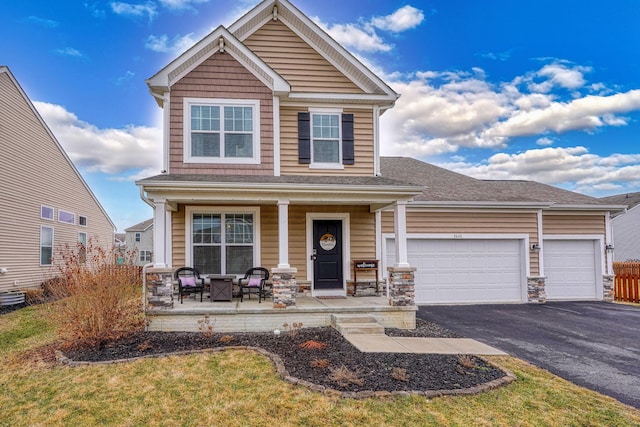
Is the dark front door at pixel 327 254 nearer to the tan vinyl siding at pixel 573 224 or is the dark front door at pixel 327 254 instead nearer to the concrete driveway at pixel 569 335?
the concrete driveway at pixel 569 335

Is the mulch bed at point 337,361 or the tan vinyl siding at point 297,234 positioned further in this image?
the tan vinyl siding at point 297,234

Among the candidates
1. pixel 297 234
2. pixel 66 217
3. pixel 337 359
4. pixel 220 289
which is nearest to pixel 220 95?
pixel 297 234

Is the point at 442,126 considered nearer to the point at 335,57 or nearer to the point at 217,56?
the point at 335,57

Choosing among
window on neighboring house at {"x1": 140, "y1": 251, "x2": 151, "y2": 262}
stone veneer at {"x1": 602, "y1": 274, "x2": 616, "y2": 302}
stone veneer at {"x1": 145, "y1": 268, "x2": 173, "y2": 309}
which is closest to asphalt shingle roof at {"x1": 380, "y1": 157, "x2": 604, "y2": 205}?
stone veneer at {"x1": 602, "y1": 274, "x2": 616, "y2": 302}

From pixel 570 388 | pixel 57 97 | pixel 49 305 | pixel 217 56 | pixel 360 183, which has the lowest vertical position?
pixel 570 388

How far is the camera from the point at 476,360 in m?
5.81

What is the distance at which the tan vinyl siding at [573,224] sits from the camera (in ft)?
41.8

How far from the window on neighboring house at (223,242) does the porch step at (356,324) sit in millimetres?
3005

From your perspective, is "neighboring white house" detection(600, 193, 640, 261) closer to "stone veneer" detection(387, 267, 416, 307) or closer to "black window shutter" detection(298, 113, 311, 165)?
"stone veneer" detection(387, 267, 416, 307)

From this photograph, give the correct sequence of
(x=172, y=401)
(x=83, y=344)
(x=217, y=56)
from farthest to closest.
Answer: (x=217, y=56) < (x=83, y=344) < (x=172, y=401)

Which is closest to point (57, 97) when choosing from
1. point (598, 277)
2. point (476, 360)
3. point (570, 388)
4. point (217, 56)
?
point (217, 56)

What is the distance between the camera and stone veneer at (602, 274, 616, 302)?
12930 mm

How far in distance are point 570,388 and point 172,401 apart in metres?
4.89

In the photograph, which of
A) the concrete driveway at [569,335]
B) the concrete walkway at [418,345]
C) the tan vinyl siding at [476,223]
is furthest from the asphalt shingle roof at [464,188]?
the concrete walkway at [418,345]
